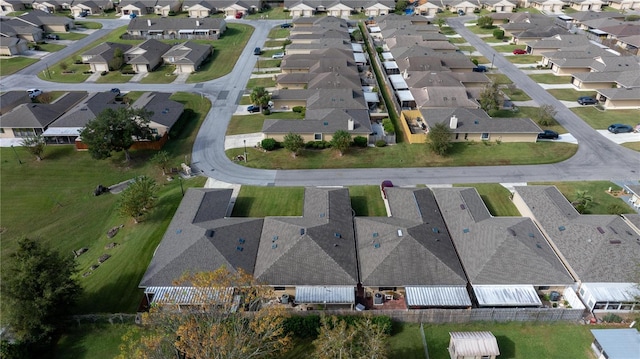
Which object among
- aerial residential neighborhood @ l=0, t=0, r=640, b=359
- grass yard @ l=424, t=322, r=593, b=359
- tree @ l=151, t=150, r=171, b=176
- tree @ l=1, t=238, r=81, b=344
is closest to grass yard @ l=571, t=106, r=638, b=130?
aerial residential neighborhood @ l=0, t=0, r=640, b=359

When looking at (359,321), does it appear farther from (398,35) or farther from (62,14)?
(62,14)

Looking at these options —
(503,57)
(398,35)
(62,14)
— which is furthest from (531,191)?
(62,14)

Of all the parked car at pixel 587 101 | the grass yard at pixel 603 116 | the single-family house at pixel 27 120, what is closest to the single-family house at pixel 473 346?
the grass yard at pixel 603 116

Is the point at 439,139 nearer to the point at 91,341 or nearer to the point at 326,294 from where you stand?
the point at 326,294

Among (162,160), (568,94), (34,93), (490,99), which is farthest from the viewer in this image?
(34,93)

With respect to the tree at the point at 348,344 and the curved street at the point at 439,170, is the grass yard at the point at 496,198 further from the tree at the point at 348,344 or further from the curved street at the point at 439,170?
the tree at the point at 348,344

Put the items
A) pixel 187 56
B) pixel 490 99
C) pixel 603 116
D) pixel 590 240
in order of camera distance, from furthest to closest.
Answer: pixel 187 56, pixel 603 116, pixel 490 99, pixel 590 240

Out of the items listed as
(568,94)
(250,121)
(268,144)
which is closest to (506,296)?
(268,144)
